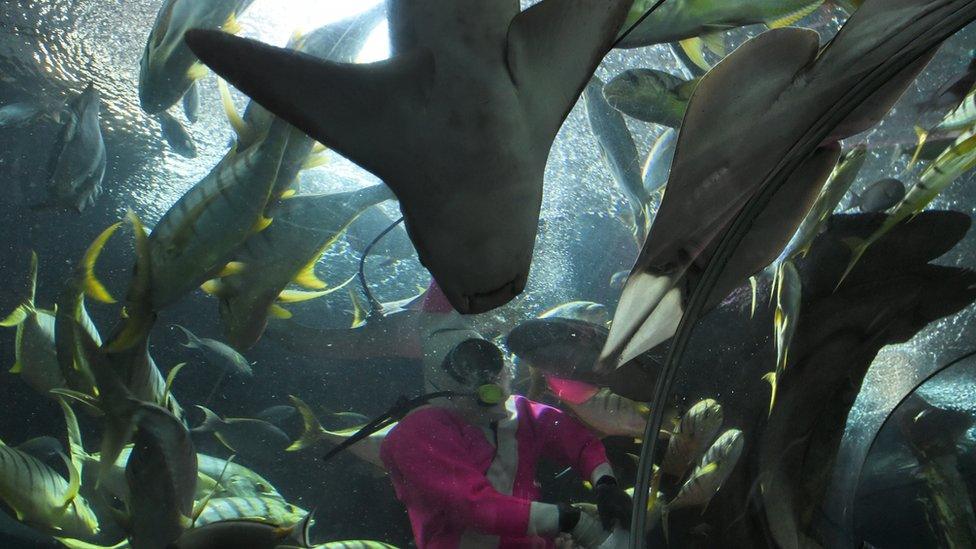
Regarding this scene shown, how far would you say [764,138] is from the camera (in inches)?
35.0

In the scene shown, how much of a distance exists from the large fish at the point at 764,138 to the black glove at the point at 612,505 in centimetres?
46

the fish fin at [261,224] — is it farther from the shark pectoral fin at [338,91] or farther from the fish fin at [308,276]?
the shark pectoral fin at [338,91]

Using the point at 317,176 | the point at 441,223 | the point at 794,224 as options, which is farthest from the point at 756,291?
the point at 317,176

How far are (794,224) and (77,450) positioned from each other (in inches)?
103

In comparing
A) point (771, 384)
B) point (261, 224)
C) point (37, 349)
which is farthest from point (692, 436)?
point (37, 349)

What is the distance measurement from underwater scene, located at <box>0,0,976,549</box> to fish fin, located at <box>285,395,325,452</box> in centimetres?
1

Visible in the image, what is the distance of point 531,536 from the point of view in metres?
1.39

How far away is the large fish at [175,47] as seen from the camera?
122 centimetres

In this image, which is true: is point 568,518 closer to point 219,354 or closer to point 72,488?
point 219,354

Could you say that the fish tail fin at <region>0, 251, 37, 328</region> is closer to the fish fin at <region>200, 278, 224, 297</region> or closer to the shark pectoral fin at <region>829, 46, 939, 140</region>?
the fish fin at <region>200, 278, 224, 297</region>

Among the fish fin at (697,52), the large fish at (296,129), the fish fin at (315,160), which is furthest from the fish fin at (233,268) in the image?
the fish fin at (697,52)

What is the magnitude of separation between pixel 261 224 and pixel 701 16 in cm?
114

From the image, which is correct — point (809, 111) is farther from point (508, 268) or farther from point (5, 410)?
point (5, 410)

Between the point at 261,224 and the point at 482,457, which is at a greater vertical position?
the point at 261,224
